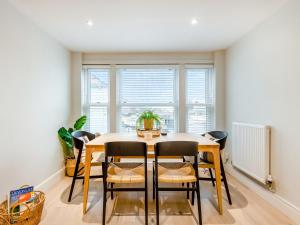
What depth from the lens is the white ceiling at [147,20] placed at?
2184 millimetres

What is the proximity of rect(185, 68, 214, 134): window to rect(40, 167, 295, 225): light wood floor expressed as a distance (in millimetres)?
1489

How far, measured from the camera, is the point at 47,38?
9.92 ft

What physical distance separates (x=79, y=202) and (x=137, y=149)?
1.15 meters

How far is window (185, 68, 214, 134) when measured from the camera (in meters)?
4.09

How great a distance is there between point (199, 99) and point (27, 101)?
2930 mm

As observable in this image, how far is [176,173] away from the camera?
7.34 ft

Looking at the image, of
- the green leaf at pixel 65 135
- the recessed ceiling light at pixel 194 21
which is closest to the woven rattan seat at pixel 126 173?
the green leaf at pixel 65 135

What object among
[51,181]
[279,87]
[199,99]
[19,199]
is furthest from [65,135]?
[279,87]

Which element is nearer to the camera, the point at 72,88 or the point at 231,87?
the point at 231,87

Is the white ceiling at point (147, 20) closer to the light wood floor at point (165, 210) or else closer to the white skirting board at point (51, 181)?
the white skirting board at point (51, 181)

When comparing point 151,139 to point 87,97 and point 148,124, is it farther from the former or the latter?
point 87,97

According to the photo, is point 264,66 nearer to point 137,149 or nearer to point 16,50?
point 137,149

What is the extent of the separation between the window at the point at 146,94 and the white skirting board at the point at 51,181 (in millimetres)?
1321

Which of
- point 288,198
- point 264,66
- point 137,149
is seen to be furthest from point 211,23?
point 288,198
